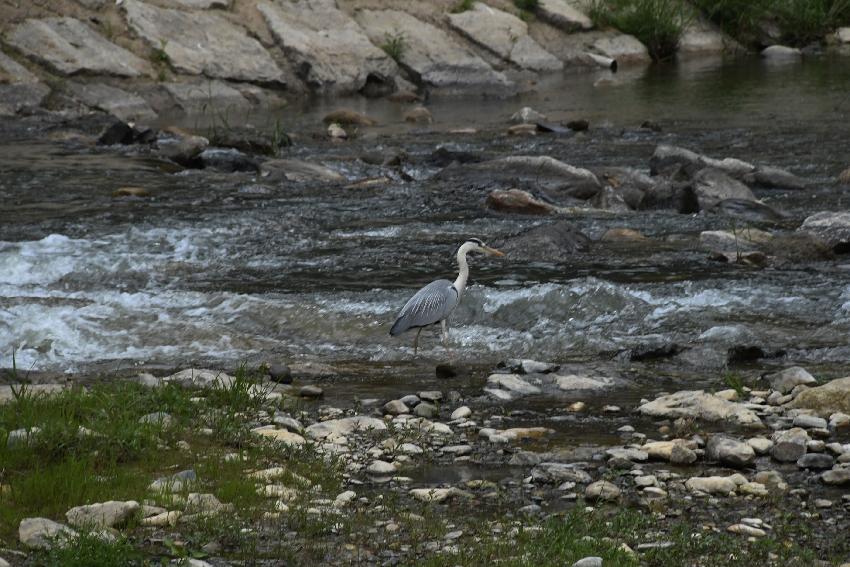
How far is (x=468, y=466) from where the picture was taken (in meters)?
6.34

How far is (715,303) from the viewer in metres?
10.1

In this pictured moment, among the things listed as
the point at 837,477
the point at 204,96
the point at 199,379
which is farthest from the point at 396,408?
the point at 204,96

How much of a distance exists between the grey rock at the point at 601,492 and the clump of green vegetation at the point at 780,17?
99.6 feet

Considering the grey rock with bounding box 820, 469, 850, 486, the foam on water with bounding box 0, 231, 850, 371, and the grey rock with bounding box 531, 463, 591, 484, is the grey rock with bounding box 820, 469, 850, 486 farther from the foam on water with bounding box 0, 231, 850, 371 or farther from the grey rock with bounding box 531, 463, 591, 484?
the foam on water with bounding box 0, 231, 850, 371

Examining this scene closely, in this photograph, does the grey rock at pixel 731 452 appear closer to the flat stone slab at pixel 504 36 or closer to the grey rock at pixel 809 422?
the grey rock at pixel 809 422

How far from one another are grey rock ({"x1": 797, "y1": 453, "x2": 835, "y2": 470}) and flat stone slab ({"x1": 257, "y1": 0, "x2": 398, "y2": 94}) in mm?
→ 21297

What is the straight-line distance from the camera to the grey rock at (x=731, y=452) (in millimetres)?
6188

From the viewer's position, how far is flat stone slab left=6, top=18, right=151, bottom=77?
23.2 metres

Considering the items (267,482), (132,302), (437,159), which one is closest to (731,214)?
(437,159)

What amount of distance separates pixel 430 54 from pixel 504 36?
275 cm

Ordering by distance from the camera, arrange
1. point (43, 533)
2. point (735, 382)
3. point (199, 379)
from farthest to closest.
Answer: point (199, 379) < point (735, 382) < point (43, 533)

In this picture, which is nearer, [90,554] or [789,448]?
[90,554]

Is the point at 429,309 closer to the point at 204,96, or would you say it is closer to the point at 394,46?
the point at 204,96

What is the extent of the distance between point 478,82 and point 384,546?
23397 millimetres
